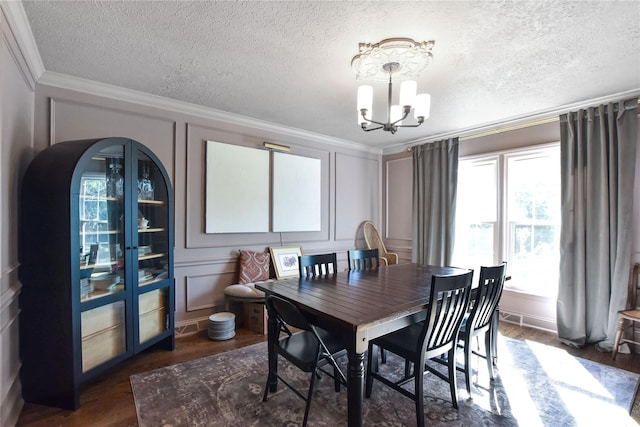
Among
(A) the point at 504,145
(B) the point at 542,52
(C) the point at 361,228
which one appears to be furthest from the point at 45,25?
(A) the point at 504,145

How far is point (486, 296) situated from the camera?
7.13 ft

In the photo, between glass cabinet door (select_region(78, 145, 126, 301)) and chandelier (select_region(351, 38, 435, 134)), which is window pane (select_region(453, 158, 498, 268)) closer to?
chandelier (select_region(351, 38, 435, 134))

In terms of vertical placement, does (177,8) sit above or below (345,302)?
above

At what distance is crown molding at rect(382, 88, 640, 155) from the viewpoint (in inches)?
118

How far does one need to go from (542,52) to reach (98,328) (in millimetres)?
3907

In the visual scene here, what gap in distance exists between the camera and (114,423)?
1891mm

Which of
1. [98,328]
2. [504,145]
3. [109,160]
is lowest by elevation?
[98,328]

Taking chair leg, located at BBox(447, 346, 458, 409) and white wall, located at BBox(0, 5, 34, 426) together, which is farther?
chair leg, located at BBox(447, 346, 458, 409)

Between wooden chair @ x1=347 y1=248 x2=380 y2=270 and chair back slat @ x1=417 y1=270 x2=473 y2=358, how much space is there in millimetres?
1242

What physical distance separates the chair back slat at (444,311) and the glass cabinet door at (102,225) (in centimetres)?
235

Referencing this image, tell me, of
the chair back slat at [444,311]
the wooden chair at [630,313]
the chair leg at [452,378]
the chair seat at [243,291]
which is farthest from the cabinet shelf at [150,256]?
the wooden chair at [630,313]

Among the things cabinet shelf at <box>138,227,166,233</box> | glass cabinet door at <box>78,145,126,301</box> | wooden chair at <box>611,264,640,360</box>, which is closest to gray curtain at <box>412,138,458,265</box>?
wooden chair at <box>611,264,640,360</box>

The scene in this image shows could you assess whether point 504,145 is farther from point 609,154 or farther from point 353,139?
point 353,139

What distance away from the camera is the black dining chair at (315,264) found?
270 cm
